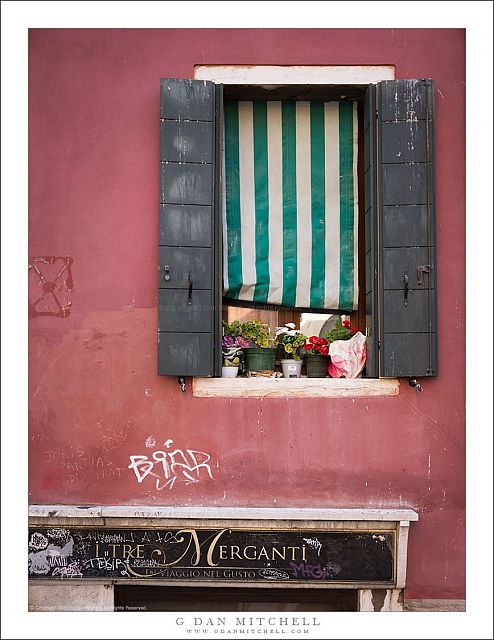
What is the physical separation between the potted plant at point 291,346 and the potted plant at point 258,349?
0.08 meters

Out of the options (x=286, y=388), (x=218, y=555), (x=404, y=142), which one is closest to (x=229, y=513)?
(x=218, y=555)

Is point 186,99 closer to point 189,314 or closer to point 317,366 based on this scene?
point 189,314

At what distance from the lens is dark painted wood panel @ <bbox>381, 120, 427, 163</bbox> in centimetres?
463

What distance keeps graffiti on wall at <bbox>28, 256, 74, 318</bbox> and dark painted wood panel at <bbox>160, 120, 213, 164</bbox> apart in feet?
3.16

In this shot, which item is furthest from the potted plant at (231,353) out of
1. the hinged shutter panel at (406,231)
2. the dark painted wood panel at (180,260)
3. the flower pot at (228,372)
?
the hinged shutter panel at (406,231)

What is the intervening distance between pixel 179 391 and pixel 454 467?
6.03ft

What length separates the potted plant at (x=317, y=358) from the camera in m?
4.82

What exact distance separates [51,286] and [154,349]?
799 millimetres

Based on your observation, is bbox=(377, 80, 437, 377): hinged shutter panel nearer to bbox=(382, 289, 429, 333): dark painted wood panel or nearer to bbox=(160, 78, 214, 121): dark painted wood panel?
bbox=(382, 289, 429, 333): dark painted wood panel

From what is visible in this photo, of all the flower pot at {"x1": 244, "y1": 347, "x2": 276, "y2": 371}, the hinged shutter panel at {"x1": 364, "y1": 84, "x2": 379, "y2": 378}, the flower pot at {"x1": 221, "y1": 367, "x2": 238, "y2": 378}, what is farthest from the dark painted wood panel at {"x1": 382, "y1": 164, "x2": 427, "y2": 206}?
the flower pot at {"x1": 221, "y1": 367, "x2": 238, "y2": 378}

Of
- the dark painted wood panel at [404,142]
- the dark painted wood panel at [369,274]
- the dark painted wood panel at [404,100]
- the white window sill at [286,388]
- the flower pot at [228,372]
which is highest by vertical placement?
the dark painted wood panel at [404,100]

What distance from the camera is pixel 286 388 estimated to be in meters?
4.68

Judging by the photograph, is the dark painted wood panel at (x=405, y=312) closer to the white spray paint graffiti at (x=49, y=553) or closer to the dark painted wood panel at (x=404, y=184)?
the dark painted wood panel at (x=404, y=184)

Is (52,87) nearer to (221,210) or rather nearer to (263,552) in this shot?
(221,210)
